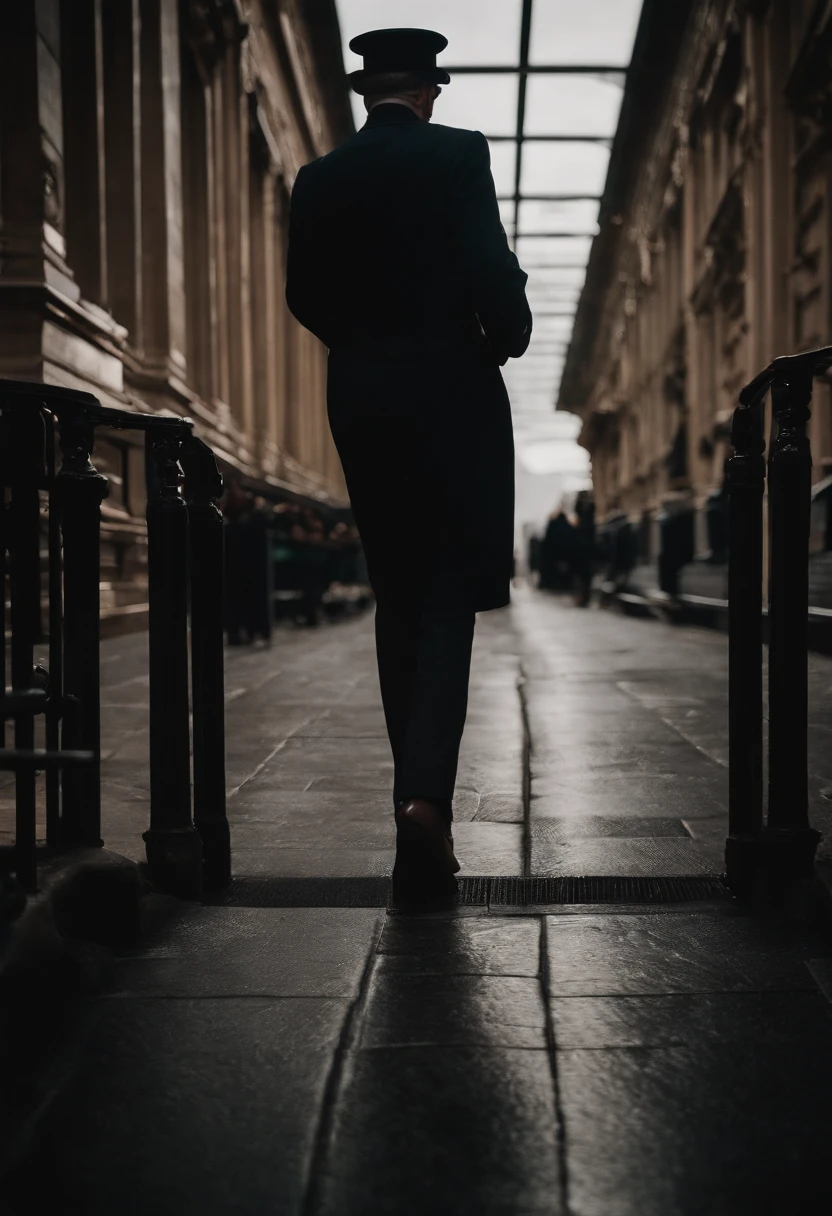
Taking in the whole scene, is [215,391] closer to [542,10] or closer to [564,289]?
[542,10]

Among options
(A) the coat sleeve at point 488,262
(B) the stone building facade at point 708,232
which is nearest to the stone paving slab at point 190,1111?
(A) the coat sleeve at point 488,262

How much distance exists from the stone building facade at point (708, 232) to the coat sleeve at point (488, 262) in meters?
5.79

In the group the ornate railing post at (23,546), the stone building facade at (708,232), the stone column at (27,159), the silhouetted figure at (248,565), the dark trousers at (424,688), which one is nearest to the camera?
the ornate railing post at (23,546)

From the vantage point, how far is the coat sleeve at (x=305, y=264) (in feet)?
8.04

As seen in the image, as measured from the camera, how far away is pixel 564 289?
3253 centimetres

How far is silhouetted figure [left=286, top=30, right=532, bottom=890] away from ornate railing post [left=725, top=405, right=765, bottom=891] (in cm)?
44

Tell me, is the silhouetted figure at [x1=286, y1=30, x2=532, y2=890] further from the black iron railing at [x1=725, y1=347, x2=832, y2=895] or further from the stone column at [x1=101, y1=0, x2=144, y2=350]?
the stone column at [x1=101, y1=0, x2=144, y2=350]

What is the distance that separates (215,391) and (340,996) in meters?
12.1

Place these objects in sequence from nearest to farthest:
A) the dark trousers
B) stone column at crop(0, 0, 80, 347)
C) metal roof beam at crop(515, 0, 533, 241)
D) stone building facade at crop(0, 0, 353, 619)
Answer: the dark trousers < stone column at crop(0, 0, 80, 347) < stone building facade at crop(0, 0, 353, 619) < metal roof beam at crop(515, 0, 533, 241)

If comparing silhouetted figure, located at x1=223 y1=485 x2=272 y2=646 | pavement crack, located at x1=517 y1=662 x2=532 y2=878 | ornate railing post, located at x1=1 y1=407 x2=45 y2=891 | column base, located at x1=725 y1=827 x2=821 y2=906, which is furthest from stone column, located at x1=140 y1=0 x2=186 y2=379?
column base, located at x1=725 y1=827 x2=821 y2=906

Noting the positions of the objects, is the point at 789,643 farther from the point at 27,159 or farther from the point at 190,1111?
the point at 27,159

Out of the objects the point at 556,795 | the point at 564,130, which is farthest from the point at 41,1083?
the point at 564,130

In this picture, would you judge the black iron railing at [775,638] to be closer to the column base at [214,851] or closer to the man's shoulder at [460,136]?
the man's shoulder at [460,136]

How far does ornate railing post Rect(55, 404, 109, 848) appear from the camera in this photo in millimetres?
2211
